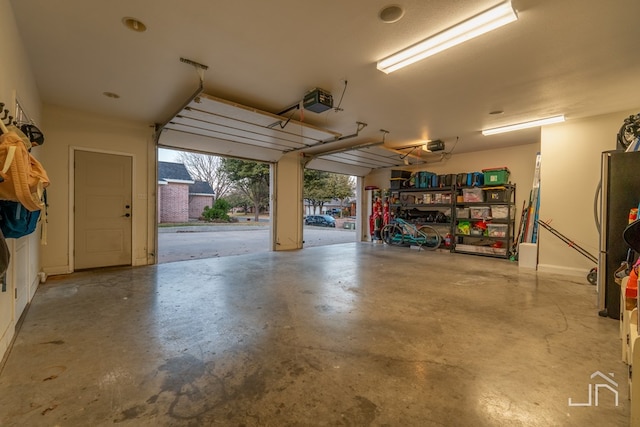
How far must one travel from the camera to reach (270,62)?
3.03m

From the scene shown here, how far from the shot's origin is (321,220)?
18.5 metres

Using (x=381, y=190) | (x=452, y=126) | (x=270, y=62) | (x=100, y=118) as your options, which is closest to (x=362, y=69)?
(x=270, y=62)

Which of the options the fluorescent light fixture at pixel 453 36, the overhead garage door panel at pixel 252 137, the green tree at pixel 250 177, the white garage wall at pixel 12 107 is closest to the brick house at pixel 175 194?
the green tree at pixel 250 177

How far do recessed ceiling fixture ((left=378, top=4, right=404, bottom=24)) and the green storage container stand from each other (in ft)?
17.9

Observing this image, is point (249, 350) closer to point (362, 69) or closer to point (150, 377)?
point (150, 377)

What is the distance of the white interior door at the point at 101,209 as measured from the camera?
4574mm

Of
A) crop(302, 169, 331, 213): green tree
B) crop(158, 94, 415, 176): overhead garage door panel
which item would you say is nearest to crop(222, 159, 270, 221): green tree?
crop(302, 169, 331, 213): green tree

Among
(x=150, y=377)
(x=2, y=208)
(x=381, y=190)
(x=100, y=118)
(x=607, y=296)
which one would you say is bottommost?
(x=150, y=377)

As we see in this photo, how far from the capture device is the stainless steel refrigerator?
2754mm

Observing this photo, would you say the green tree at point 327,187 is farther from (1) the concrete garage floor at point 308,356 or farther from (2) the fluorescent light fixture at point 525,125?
(1) the concrete garage floor at point 308,356

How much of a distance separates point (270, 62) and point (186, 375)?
3.05 metres

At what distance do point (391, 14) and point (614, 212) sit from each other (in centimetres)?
303

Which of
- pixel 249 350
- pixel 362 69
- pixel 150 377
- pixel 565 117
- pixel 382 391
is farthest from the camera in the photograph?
pixel 565 117

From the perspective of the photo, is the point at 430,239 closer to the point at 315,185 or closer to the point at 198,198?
the point at 315,185
